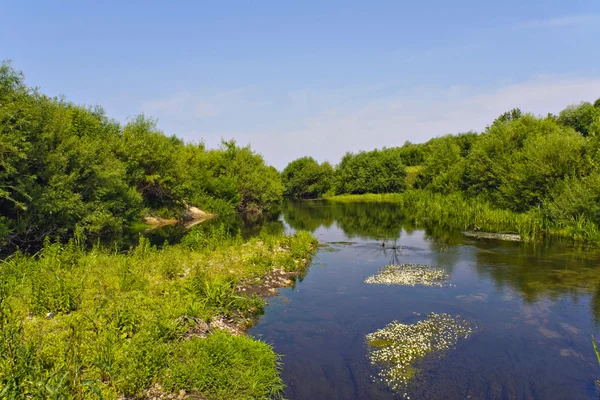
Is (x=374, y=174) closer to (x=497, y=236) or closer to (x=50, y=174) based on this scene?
(x=497, y=236)

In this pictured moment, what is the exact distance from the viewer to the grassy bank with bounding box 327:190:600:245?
3166cm

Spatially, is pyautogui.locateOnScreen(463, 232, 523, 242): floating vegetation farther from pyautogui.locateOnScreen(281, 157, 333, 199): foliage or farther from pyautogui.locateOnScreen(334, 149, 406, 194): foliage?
pyautogui.locateOnScreen(281, 157, 333, 199): foliage

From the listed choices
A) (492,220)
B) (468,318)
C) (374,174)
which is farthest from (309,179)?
(468,318)

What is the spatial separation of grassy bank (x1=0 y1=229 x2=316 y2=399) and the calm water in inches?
65.6

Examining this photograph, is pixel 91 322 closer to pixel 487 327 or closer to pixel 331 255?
pixel 487 327

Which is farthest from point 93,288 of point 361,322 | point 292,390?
point 361,322

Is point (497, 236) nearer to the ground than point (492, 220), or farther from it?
nearer to the ground

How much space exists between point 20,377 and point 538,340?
15315 mm

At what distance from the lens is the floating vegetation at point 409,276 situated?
20.8 metres

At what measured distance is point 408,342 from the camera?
512 inches

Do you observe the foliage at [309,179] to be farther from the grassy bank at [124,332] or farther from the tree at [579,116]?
the grassy bank at [124,332]

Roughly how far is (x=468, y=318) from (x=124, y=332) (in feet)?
42.1

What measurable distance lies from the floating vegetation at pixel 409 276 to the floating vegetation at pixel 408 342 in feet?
16.7

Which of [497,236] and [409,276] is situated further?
[497,236]
